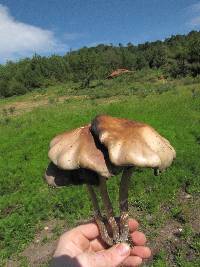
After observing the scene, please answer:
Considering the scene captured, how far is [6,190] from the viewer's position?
1113 centimetres

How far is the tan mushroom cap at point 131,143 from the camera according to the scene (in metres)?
2.06

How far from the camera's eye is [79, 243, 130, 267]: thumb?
262 cm

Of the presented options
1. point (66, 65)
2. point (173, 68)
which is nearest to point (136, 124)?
point (173, 68)

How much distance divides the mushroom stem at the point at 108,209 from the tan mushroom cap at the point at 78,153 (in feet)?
0.51

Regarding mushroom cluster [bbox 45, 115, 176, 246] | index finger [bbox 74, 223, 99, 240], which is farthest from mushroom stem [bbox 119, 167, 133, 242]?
index finger [bbox 74, 223, 99, 240]

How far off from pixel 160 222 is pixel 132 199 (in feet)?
3.93

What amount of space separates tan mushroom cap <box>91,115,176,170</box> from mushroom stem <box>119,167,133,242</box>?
0.18 metres

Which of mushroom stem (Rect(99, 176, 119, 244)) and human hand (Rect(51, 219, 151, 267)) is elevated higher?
mushroom stem (Rect(99, 176, 119, 244))

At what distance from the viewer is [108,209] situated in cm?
246

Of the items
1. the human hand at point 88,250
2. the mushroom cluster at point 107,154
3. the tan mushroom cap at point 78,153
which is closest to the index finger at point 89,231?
the human hand at point 88,250

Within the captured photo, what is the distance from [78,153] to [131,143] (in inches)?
11.9

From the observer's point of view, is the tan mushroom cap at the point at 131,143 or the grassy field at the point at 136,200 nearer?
the tan mushroom cap at the point at 131,143

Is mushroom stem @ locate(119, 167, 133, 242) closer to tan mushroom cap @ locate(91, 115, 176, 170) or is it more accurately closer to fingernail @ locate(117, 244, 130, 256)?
fingernail @ locate(117, 244, 130, 256)

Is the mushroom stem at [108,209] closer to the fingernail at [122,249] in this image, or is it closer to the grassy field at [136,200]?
the fingernail at [122,249]
